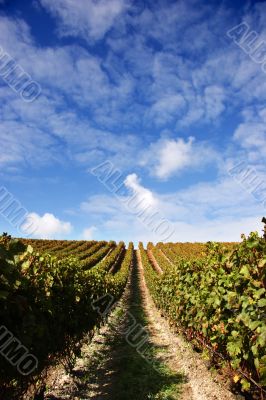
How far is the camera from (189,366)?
951cm

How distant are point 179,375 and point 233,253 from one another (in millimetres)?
4763

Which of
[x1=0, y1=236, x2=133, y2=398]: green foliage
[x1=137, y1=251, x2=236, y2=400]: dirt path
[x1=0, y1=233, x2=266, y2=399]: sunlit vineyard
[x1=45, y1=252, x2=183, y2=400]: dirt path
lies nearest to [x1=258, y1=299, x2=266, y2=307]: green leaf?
[x1=0, y1=233, x2=266, y2=399]: sunlit vineyard

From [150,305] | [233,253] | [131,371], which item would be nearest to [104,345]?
[131,371]

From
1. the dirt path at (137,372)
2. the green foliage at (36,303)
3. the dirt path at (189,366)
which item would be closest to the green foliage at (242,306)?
the dirt path at (189,366)

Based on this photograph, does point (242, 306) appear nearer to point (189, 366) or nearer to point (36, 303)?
point (36, 303)

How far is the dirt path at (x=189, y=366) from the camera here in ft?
24.3

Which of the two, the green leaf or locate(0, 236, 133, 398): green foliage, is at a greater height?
locate(0, 236, 133, 398): green foliage

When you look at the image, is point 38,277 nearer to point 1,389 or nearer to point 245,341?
point 1,389

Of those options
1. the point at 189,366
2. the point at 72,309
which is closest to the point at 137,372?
the point at 189,366

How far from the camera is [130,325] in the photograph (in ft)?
58.8

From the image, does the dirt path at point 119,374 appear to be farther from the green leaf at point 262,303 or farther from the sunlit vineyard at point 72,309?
the green leaf at point 262,303

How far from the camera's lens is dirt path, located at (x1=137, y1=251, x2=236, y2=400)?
292 inches

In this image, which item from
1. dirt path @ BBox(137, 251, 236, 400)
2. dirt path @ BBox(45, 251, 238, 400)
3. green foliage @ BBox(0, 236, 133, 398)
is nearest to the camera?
green foliage @ BBox(0, 236, 133, 398)

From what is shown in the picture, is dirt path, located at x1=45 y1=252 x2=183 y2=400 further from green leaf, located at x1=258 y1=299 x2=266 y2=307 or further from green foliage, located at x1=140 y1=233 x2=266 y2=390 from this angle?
green leaf, located at x1=258 y1=299 x2=266 y2=307
